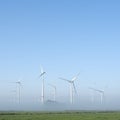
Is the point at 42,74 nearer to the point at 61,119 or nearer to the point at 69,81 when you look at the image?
the point at 69,81

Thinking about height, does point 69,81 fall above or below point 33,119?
above

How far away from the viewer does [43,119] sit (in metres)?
68.6

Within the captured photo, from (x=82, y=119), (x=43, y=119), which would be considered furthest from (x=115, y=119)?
(x=43, y=119)

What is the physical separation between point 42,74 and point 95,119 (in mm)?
49650

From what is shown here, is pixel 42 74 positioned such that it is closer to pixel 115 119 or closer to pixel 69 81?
pixel 69 81

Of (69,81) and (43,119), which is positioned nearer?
(43,119)

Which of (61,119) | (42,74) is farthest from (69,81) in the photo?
(61,119)

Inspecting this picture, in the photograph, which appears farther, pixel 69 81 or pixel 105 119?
pixel 69 81

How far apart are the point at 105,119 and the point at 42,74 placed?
5076cm

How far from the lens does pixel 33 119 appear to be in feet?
220

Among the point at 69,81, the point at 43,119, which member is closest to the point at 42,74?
the point at 69,81

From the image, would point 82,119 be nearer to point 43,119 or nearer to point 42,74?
point 43,119

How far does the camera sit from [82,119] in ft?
224

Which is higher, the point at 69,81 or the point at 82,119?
the point at 69,81
